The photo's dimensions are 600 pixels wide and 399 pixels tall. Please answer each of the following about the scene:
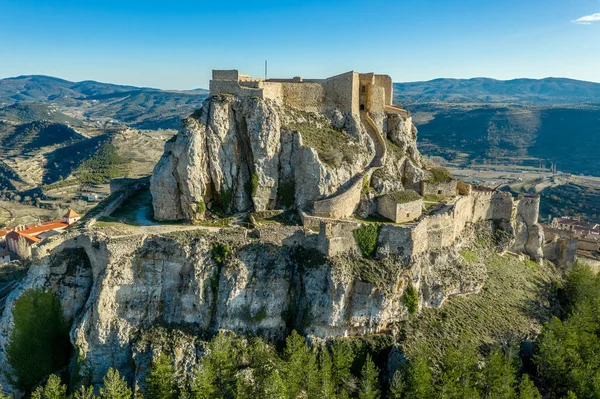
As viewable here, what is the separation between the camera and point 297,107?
48.9 m

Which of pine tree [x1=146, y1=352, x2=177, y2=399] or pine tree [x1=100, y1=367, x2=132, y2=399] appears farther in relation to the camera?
pine tree [x1=146, y1=352, x2=177, y2=399]

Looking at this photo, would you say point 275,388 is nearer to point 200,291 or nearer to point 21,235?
point 200,291

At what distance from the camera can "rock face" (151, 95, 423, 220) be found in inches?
1652

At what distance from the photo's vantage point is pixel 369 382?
107 ft

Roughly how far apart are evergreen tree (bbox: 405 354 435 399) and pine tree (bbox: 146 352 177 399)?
17.9 m

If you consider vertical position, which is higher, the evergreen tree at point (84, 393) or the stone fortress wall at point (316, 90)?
the stone fortress wall at point (316, 90)

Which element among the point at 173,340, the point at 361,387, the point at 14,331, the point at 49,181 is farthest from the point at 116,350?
the point at 49,181

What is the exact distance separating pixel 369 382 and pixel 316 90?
31288 millimetres

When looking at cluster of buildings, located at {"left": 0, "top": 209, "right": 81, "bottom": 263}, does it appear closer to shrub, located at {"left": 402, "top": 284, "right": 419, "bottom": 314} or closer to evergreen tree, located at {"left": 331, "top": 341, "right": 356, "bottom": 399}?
evergreen tree, located at {"left": 331, "top": 341, "right": 356, "bottom": 399}

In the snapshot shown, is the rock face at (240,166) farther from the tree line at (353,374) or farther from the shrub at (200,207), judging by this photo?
the tree line at (353,374)

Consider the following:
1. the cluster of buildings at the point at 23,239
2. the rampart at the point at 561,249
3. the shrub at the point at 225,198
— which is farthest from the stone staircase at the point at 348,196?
the cluster of buildings at the point at 23,239

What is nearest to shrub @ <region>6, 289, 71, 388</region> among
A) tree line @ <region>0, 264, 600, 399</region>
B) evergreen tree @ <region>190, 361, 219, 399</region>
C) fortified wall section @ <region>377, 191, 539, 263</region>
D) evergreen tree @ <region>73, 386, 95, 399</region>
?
tree line @ <region>0, 264, 600, 399</region>

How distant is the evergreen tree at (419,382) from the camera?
31.2 m

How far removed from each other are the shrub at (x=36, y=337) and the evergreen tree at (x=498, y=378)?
35590 millimetres
